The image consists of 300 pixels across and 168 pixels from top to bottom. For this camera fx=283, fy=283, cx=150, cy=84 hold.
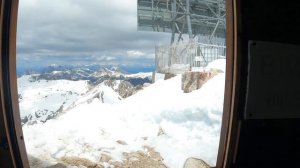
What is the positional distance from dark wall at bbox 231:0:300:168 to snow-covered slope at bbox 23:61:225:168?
139cm

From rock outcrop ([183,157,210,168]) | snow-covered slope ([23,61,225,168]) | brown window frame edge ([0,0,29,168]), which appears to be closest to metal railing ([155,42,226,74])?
snow-covered slope ([23,61,225,168])

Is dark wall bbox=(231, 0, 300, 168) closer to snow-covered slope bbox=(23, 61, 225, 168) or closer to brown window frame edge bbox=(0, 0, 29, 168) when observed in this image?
brown window frame edge bbox=(0, 0, 29, 168)

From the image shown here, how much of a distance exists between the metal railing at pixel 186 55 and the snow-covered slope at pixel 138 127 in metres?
0.31

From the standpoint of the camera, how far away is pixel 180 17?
570 cm

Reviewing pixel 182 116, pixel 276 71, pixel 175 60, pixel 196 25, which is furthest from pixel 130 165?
pixel 196 25

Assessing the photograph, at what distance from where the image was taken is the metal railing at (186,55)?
5.33 metres

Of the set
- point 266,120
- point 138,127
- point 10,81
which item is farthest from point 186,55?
point 10,81

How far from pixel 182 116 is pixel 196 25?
Result: 7.36ft

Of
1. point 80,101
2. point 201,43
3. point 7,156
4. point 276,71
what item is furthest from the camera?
point 201,43

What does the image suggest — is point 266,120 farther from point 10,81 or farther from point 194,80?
point 194,80

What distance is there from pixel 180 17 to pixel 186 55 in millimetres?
883

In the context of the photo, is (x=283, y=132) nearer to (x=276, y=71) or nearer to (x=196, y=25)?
(x=276, y=71)

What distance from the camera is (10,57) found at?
0.89 metres

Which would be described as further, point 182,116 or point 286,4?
point 182,116
